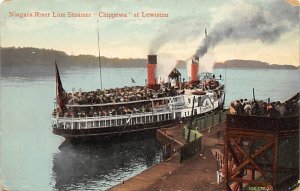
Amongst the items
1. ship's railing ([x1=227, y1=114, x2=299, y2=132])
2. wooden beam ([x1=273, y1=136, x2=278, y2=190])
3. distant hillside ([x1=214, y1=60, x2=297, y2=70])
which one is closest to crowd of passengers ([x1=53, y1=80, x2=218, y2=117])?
distant hillside ([x1=214, y1=60, x2=297, y2=70])

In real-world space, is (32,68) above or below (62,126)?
Answer: above

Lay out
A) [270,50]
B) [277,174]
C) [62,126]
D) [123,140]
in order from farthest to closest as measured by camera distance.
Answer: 1. [123,140]
2. [62,126]
3. [270,50]
4. [277,174]

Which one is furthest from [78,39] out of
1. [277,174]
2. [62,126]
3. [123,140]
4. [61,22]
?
[277,174]

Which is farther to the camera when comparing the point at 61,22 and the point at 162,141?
the point at 162,141

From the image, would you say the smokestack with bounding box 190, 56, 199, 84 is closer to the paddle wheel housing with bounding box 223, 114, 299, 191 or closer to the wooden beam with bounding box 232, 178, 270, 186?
the paddle wheel housing with bounding box 223, 114, 299, 191

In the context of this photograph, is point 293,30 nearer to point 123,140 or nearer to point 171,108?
point 171,108


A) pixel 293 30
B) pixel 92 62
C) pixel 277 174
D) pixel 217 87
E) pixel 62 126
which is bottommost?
pixel 277 174

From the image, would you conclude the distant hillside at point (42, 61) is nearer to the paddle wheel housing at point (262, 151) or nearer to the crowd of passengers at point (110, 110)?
the crowd of passengers at point (110, 110)

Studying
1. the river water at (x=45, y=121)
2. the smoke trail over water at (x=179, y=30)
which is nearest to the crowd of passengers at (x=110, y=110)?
the river water at (x=45, y=121)
